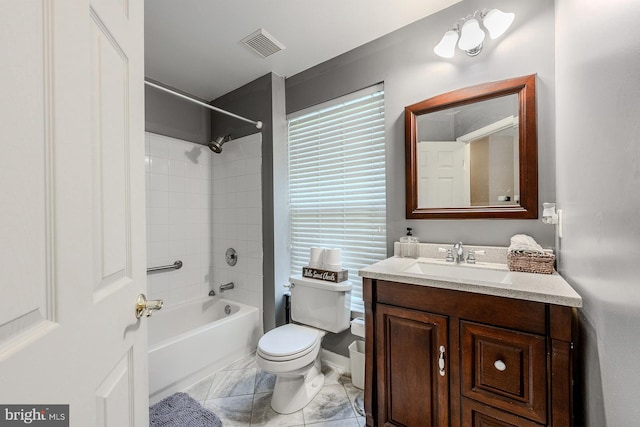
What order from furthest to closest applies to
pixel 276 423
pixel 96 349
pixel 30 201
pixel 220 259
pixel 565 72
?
pixel 220 259 < pixel 276 423 < pixel 565 72 < pixel 96 349 < pixel 30 201

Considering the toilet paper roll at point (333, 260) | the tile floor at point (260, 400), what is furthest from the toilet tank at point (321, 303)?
the tile floor at point (260, 400)

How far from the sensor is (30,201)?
1.30ft


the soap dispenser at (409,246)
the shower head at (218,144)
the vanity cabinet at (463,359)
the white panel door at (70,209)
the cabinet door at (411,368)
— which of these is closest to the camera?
the white panel door at (70,209)

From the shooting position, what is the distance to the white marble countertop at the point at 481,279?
92 centimetres

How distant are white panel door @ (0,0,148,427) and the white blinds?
1.45 m

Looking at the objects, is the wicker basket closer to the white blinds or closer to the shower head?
the white blinds

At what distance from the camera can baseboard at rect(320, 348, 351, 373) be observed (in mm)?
1973

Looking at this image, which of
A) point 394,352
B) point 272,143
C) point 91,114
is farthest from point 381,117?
point 91,114

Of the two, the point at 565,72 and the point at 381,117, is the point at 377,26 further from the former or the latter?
the point at 565,72

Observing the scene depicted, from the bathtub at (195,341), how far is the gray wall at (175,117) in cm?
164

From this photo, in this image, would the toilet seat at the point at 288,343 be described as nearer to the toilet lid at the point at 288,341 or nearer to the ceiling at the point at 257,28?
the toilet lid at the point at 288,341

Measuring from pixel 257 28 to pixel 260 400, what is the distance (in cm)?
243

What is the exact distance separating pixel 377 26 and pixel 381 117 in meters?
0.56

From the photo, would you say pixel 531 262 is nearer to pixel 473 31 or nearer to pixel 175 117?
pixel 473 31
